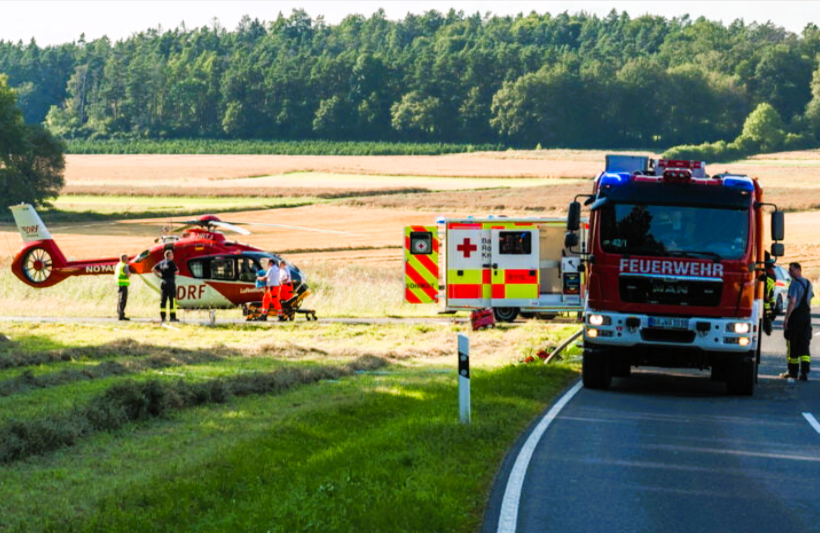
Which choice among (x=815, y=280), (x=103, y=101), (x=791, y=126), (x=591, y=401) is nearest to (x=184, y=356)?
(x=591, y=401)

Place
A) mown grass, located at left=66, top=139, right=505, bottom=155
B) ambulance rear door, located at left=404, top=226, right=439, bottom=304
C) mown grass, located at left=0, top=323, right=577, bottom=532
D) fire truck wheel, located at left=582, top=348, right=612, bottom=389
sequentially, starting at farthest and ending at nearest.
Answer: mown grass, located at left=66, top=139, right=505, bottom=155
ambulance rear door, located at left=404, top=226, right=439, bottom=304
fire truck wheel, located at left=582, top=348, right=612, bottom=389
mown grass, located at left=0, top=323, right=577, bottom=532

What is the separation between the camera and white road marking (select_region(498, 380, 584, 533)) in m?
9.96

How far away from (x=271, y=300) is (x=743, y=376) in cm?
1664

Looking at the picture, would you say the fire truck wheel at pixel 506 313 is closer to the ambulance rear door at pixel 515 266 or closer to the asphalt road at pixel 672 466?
the ambulance rear door at pixel 515 266

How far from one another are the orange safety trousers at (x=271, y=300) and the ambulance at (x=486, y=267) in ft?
11.2

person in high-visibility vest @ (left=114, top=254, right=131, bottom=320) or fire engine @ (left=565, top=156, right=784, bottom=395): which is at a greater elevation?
fire engine @ (left=565, top=156, right=784, bottom=395)

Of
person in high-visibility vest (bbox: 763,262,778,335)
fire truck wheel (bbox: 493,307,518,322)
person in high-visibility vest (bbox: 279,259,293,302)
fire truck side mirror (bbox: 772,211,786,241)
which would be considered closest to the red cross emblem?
fire truck wheel (bbox: 493,307,518,322)

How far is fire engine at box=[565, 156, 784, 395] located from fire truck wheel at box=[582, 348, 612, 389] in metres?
0.47

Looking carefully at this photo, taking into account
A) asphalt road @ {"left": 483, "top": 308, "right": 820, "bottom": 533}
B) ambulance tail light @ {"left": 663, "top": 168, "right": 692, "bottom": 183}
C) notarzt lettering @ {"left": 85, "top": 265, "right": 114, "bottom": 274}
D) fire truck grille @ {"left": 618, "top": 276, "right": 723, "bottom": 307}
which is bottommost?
notarzt lettering @ {"left": 85, "top": 265, "right": 114, "bottom": 274}

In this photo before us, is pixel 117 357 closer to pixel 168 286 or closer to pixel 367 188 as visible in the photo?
pixel 168 286

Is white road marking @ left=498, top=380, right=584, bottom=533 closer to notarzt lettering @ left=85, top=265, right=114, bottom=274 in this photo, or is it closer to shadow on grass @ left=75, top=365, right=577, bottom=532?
shadow on grass @ left=75, top=365, right=577, bottom=532

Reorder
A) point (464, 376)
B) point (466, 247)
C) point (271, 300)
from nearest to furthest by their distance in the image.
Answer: point (464, 376) → point (466, 247) → point (271, 300)

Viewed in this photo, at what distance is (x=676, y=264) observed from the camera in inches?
704

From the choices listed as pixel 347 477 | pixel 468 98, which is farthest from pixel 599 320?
pixel 468 98
